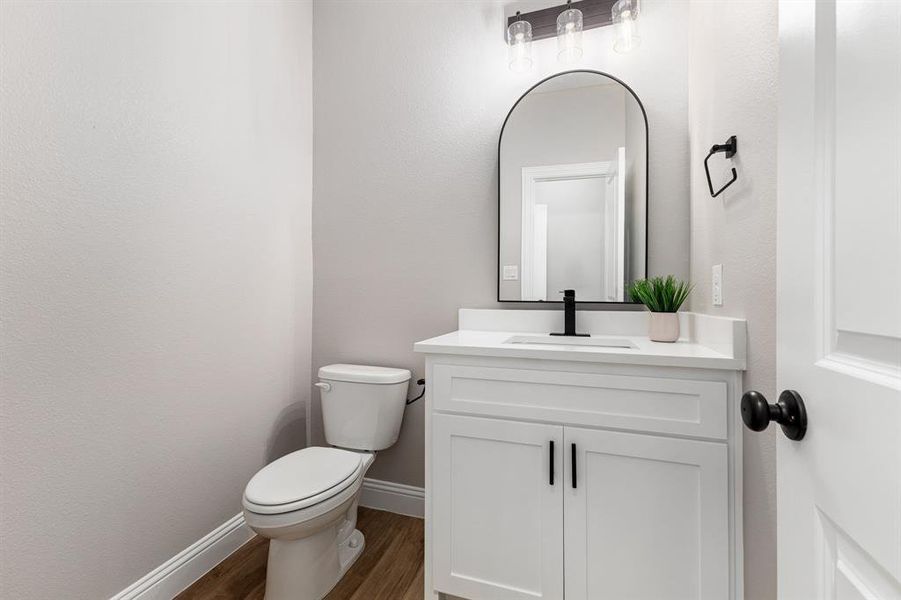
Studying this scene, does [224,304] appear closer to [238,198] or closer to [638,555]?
[238,198]

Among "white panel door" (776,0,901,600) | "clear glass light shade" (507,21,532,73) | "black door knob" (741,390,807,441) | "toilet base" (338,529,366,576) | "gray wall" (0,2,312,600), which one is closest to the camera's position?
"white panel door" (776,0,901,600)

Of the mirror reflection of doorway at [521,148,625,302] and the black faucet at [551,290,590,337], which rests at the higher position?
the mirror reflection of doorway at [521,148,625,302]

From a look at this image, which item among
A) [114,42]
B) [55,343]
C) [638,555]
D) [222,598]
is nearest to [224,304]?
[55,343]

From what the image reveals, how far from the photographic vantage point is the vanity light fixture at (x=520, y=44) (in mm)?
1720

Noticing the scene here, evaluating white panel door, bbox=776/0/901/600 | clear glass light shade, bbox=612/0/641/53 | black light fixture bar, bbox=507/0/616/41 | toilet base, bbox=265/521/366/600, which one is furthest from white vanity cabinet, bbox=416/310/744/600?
black light fixture bar, bbox=507/0/616/41

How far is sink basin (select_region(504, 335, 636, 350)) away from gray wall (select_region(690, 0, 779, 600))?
1.03 feet

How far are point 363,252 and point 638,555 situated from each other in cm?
162

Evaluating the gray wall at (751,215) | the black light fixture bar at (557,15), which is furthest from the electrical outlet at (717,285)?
the black light fixture bar at (557,15)

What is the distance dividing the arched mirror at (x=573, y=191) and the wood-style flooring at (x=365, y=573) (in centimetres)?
112

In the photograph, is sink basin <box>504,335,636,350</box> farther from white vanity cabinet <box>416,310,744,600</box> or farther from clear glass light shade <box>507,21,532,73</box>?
clear glass light shade <box>507,21,532,73</box>

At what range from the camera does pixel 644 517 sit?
3.75ft

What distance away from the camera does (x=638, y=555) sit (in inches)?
45.1

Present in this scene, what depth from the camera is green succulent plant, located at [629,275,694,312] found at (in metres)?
1.44

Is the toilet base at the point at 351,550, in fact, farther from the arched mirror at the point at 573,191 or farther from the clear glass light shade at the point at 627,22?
the clear glass light shade at the point at 627,22
